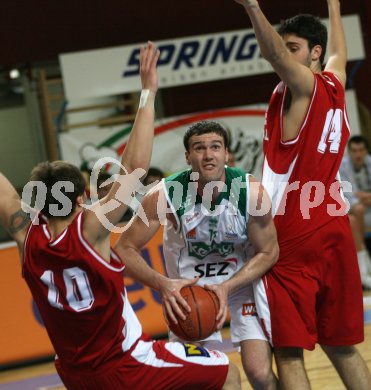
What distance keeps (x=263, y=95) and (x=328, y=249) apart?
8039 mm

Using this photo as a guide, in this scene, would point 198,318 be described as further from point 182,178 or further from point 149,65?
point 149,65

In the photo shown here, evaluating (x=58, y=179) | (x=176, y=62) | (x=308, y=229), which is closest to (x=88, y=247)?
(x=58, y=179)

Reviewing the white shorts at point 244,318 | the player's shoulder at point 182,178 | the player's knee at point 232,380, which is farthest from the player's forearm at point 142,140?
the white shorts at point 244,318

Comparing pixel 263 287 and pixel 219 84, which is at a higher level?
pixel 219 84

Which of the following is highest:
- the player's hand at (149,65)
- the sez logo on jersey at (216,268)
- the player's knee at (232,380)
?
the player's hand at (149,65)

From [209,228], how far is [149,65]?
1.20 meters

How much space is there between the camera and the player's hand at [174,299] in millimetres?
4371

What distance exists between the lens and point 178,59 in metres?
10.9

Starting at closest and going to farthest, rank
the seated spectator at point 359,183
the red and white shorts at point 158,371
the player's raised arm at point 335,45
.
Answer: the red and white shorts at point 158,371, the player's raised arm at point 335,45, the seated spectator at point 359,183

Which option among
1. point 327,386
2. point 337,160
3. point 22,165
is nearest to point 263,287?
point 337,160

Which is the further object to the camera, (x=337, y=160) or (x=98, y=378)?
(x=337, y=160)

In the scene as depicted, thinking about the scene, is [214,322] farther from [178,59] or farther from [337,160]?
[178,59]

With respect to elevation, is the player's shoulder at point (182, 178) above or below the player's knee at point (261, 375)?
above

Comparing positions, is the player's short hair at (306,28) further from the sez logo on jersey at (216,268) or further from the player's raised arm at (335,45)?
the sez logo on jersey at (216,268)
